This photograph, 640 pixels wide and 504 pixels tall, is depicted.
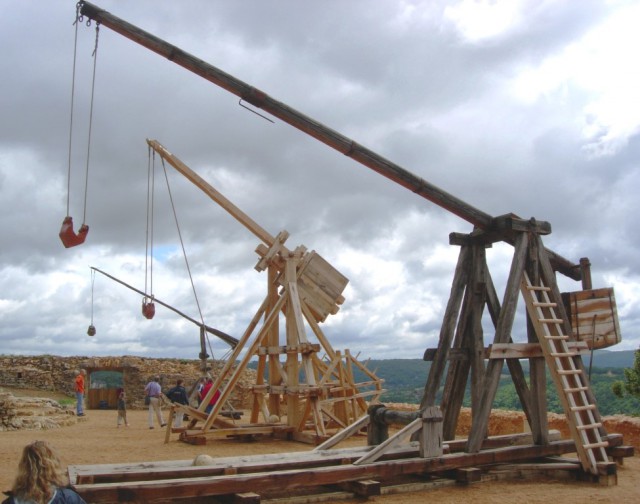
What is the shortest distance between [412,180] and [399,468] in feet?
10.8

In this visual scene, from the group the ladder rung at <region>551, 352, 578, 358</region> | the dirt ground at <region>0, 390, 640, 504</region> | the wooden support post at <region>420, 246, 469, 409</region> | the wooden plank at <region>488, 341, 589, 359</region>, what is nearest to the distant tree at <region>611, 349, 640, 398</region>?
the dirt ground at <region>0, 390, 640, 504</region>

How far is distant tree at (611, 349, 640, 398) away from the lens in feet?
45.2

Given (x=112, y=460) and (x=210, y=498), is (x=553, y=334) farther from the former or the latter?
(x=112, y=460)

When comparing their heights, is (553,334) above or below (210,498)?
above

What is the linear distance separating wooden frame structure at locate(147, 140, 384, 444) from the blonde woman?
755cm

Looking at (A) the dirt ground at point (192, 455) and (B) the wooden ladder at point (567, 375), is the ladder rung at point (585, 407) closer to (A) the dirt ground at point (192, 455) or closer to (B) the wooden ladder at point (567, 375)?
(B) the wooden ladder at point (567, 375)

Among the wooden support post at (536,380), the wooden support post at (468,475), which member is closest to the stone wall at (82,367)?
the wooden support post at (536,380)

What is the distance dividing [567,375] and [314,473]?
336 cm

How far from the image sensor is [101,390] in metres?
23.6

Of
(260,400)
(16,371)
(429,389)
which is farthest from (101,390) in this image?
(429,389)

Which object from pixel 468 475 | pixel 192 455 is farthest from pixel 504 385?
pixel 468 475

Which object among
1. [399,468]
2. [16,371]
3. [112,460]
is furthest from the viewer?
[16,371]

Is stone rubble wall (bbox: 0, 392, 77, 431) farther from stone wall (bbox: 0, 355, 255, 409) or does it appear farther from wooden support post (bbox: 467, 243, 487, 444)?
wooden support post (bbox: 467, 243, 487, 444)

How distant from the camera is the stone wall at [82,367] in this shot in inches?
904
